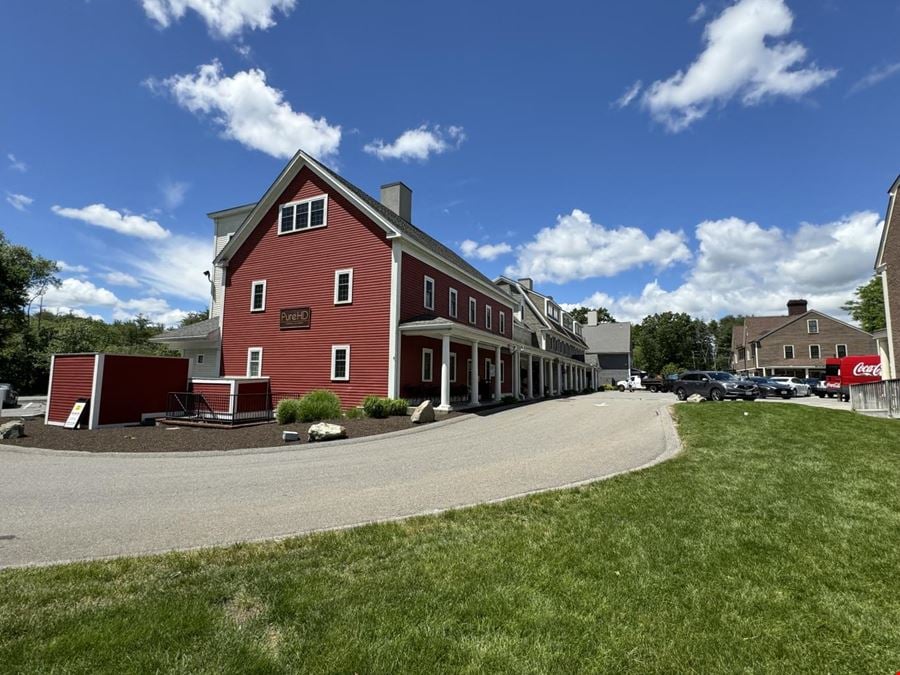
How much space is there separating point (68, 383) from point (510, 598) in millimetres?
19082

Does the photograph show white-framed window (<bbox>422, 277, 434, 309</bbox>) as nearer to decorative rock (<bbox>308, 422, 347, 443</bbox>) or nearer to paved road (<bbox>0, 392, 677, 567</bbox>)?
paved road (<bbox>0, 392, 677, 567</bbox>)

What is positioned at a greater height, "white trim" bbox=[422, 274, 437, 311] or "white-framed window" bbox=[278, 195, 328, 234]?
"white-framed window" bbox=[278, 195, 328, 234]

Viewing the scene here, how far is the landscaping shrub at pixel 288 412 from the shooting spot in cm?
1578

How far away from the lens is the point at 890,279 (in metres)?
23.6

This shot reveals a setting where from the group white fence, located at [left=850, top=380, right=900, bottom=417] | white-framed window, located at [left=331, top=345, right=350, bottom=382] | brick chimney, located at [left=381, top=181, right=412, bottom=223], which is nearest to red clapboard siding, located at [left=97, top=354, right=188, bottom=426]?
white-framed window, located at [left=331, top=345, right=350, bottom=382]

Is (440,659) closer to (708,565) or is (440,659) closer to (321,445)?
(708,565)

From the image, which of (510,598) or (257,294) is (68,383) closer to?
(257,294)

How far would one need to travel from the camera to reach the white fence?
1727 centimetres

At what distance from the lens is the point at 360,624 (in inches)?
126

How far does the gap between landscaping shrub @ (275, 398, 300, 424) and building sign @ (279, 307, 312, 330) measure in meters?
6.39

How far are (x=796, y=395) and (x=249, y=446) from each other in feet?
126

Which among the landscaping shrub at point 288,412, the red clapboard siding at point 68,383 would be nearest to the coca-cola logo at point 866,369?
the landscaping shrub at point 288,412

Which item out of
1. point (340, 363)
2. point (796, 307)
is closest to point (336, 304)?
point (340, 363)

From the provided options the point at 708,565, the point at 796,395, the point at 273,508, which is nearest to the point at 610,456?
the point at 708,565
